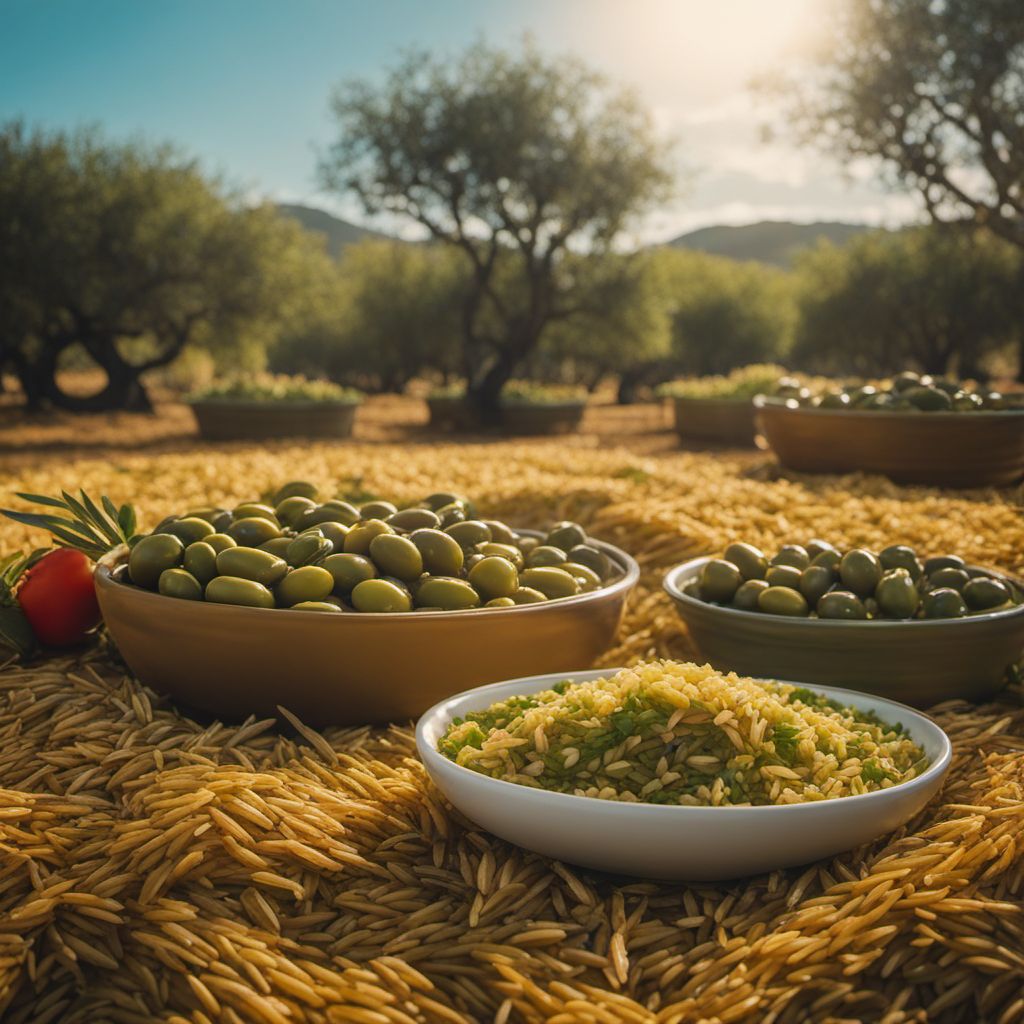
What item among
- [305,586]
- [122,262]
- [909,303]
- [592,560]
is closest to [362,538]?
[305,586]

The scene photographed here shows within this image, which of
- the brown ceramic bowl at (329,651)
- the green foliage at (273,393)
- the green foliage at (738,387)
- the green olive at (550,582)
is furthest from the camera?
the green foliage at (738,387)

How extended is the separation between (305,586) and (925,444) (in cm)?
539

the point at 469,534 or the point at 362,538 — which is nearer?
the point at 362,538

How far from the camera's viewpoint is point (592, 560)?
3307mm

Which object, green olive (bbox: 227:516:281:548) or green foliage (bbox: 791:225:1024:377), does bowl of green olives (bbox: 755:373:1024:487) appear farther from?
green foliage (bbox: 791:225:1024:377)

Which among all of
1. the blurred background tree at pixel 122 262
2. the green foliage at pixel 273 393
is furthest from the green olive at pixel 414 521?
the blurred background tree at pixel 122 262

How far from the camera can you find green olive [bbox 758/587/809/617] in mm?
3072

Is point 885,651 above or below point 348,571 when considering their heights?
below

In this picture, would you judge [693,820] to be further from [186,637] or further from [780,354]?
[780,354]

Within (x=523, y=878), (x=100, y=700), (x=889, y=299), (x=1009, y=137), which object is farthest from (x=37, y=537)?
(x=889, y=299)

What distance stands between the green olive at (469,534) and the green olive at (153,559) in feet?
2.70

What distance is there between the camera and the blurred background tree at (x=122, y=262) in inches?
779

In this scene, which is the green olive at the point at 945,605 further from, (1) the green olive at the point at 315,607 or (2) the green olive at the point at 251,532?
(2) the green olive at the point at 251,532

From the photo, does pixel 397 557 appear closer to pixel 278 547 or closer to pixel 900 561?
pixel 278 547
